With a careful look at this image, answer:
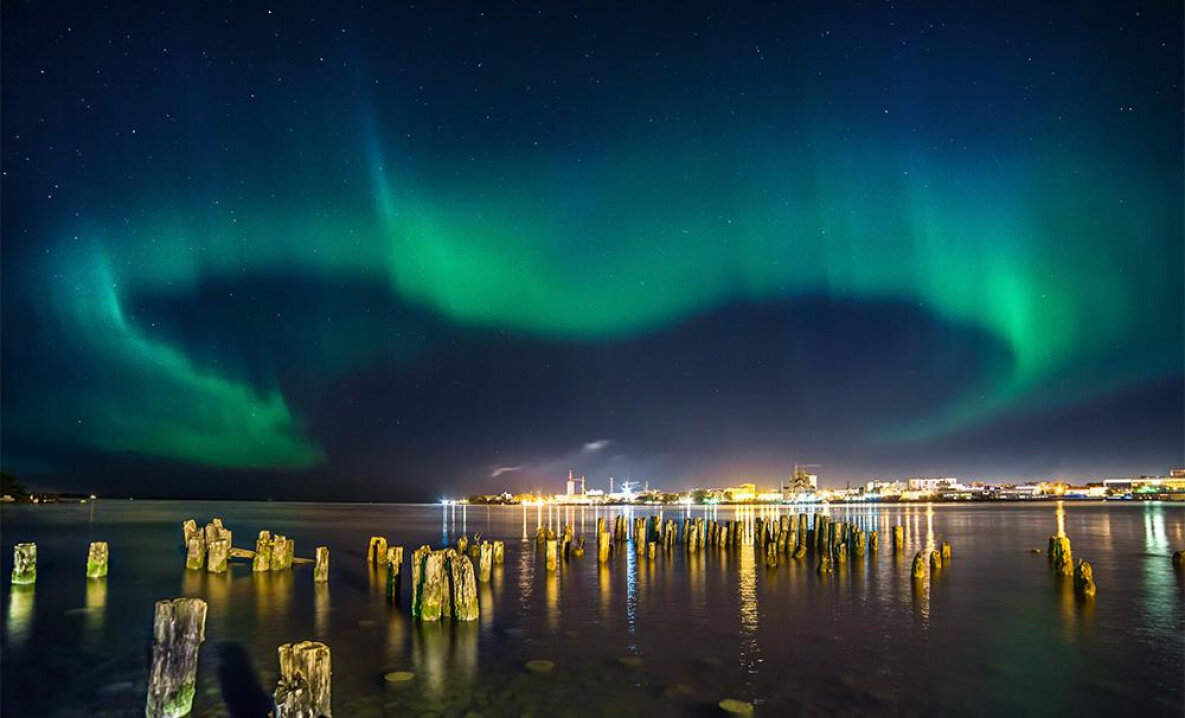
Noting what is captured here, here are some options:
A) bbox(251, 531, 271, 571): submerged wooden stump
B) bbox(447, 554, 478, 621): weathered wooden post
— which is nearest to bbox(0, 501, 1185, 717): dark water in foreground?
bbox(447, 554, 478, 621): weathered wooden post

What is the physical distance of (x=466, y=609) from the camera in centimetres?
1795

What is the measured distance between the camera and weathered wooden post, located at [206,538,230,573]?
2822 cm

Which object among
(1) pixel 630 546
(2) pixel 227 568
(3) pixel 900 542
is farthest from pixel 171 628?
(3) pixel 900 542

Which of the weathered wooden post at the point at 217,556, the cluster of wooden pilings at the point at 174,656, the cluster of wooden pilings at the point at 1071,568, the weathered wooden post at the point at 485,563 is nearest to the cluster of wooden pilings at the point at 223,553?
the weathered wooden post at the point at 217,556

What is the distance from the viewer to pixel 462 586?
1791 centimetres

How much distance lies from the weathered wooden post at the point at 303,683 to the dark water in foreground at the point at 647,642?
226cm

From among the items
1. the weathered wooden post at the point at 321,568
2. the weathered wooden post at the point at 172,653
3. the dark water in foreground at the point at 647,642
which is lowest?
the dark water in foreground at the point at 647,642

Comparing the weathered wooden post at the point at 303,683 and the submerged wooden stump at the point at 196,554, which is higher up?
the weathered wooden post at the point at 303,683

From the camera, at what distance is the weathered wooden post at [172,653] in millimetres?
10555

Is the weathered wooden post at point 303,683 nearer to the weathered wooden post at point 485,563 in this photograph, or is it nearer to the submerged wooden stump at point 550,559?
the weathered wooden post at point 485,563

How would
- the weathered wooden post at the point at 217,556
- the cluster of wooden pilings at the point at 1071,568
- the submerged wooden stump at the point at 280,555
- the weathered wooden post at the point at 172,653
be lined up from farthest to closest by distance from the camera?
the submerged wooden stump at the point at 280,555 → the weathered wooden post at the point at 217,556 → the cluster of wooden pilings at the point at 1071,568 → the weathered wooden post at the point at 172,653

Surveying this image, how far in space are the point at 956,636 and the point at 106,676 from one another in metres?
17.8

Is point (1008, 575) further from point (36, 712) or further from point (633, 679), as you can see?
point (36, 712)

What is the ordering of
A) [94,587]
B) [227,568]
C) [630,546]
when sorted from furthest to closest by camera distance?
[630,546]
[227,568]
[94,587]
